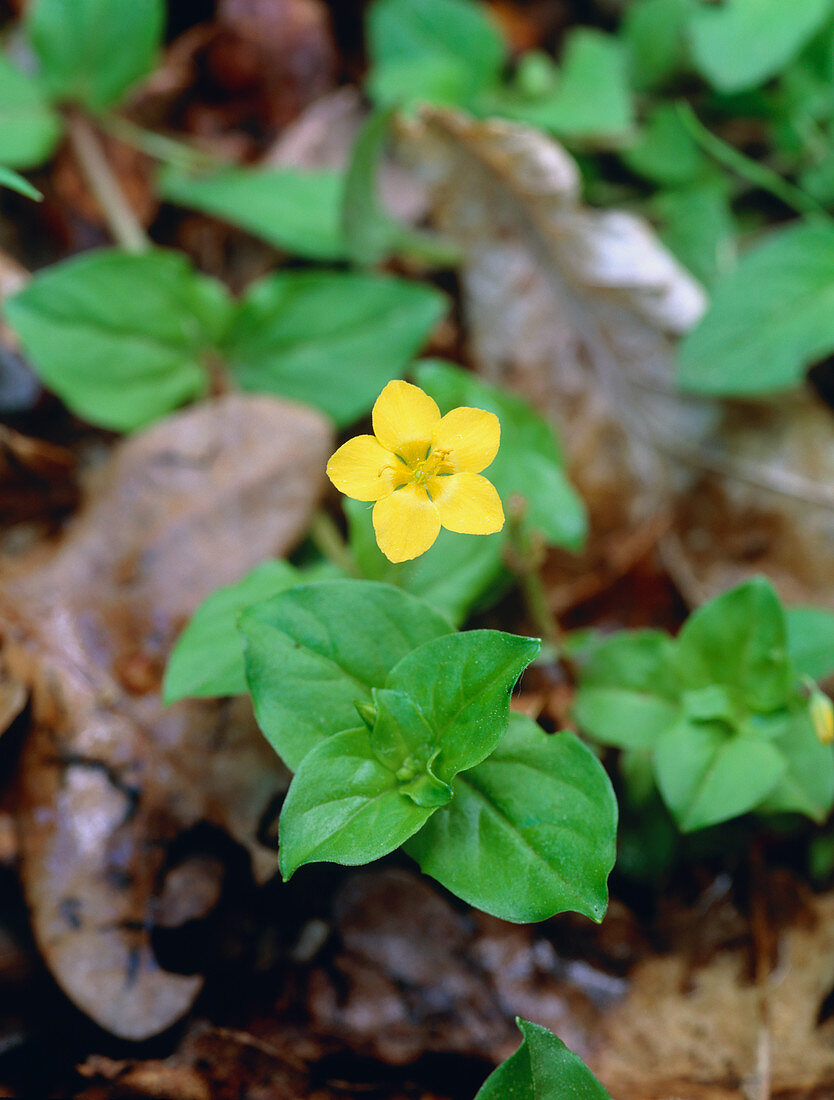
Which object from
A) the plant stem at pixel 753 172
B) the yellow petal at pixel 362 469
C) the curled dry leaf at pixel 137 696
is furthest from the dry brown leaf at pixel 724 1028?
the plant stem at pixel 753 172

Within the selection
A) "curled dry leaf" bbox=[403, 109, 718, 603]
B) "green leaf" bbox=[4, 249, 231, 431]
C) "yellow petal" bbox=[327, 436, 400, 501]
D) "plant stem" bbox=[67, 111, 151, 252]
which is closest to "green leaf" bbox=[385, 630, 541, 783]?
"yellow petal" bbox=[327, 436, 400, 501]

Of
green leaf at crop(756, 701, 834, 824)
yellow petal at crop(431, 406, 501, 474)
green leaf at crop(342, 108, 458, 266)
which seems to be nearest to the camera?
yellow petal at crop(431, 406, 501, 474)

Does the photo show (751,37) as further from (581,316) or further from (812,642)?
(812,642)

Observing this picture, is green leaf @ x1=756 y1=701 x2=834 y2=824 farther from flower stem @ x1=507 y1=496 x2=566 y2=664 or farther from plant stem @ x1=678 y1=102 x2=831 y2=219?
plant stem @ x1=678 y1=102 x2=831 y2=219

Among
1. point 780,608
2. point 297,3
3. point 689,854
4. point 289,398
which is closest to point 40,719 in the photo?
point 289,398

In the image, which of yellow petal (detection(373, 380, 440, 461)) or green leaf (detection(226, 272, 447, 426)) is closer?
yellow petal (detection(373, 380, 440, 461))
